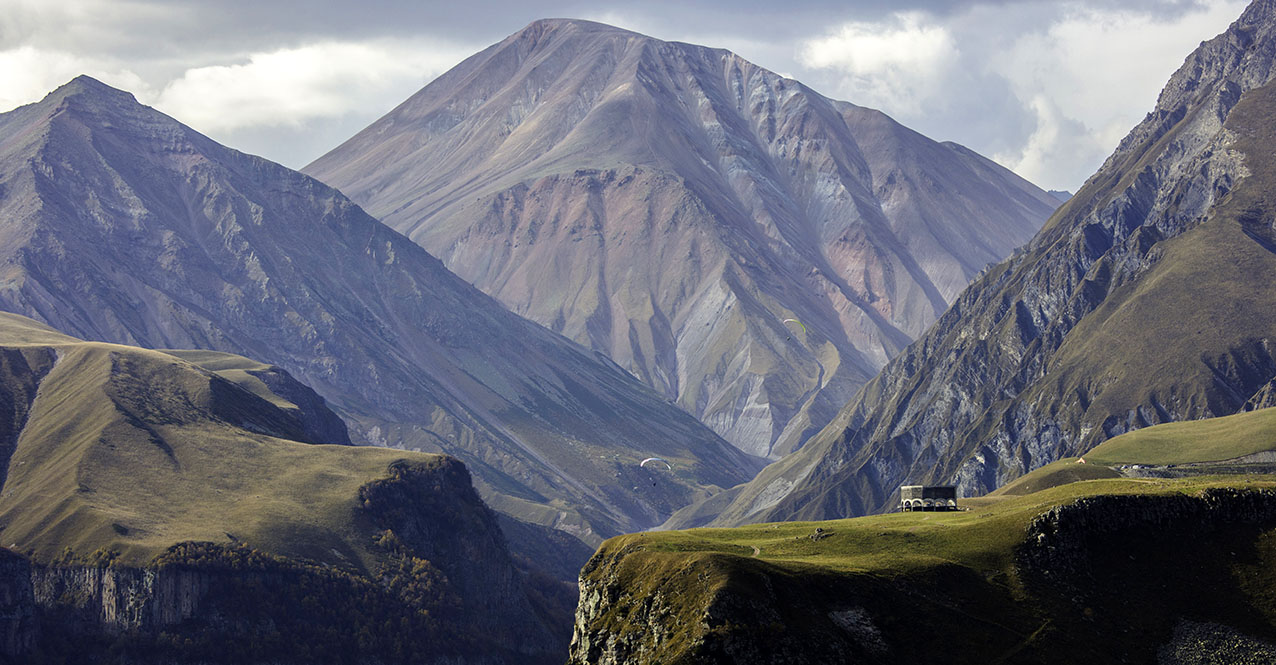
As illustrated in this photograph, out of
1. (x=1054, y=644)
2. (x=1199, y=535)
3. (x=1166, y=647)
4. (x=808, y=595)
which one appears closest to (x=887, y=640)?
(x=808, y=595)

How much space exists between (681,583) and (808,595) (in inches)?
492

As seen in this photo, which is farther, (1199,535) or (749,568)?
(1199,535)

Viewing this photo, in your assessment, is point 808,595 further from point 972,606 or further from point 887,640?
point 972,606

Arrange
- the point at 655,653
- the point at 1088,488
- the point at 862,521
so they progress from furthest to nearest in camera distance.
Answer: the point at 862,521 → the point at 1088,488 → the point at 655,653

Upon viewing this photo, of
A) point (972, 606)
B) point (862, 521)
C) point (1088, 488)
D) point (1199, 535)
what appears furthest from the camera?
point (862, 521)

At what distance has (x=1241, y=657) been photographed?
132 m

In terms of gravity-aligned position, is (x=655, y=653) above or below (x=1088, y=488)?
below

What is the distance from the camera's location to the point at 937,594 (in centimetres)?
14000

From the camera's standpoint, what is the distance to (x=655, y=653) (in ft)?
428

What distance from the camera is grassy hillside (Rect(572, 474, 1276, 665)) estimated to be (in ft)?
419

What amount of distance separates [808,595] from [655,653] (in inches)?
625

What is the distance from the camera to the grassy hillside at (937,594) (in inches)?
5022

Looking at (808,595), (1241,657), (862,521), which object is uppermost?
(862,521)

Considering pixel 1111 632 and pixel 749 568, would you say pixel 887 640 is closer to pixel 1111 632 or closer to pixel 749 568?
pixel 749 568
